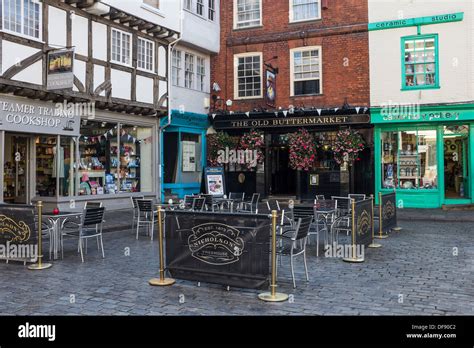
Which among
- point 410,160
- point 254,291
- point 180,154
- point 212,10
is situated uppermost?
point 212,10

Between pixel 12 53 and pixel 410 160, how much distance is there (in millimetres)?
14163

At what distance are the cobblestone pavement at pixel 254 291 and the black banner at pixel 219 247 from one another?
0.80ft

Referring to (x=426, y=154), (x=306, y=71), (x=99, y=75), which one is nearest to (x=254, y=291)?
(x=99, y=75)

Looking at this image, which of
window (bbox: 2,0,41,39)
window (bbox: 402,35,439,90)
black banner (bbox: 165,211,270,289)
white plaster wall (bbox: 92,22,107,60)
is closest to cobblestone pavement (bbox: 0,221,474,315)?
black banner (bbox: 165,211,270,289)

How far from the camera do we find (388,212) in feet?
37.7

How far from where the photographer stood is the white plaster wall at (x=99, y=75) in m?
14.5

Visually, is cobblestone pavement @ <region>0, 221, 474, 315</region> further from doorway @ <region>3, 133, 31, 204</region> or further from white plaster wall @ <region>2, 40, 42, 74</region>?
white plaster wall @ <region>2, 40, 42, 74</region>

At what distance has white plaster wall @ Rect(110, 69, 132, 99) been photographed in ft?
50.1

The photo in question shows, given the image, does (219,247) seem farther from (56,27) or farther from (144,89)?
(144,89)

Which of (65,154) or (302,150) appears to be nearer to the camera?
(65,154)

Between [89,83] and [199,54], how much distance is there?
6890mm

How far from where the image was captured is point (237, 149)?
1958 centimetres

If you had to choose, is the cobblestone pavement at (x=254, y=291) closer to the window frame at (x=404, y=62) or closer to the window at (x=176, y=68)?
the window frame at (x=404, y=62)

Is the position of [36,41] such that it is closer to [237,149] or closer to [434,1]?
[237,149]
